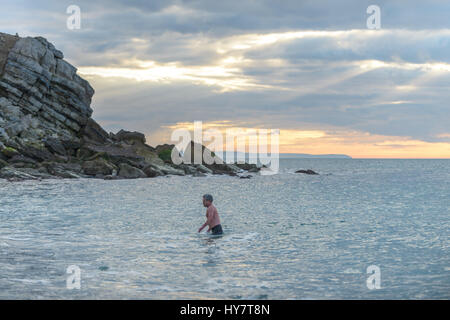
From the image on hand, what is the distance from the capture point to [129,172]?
220 ft

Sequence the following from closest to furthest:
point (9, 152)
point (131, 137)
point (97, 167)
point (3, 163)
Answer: point (3, 163) → point (9, 152) → point (97, 167) → point (131, 137)

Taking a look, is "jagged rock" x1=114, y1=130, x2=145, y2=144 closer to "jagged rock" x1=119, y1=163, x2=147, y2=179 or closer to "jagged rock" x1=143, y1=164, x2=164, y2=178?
"jagged rock" x1=143, y1=164, x2=164, y2=178

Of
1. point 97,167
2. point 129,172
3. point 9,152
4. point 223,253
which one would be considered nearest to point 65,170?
point 97,167

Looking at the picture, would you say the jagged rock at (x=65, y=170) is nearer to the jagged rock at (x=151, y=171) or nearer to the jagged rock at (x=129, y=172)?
the jagged rock at (x=129, y=172)

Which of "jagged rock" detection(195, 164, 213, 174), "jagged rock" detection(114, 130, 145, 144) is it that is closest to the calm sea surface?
"jagged rock" detection(195, 164, 213, 174)

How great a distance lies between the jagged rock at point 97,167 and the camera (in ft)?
207

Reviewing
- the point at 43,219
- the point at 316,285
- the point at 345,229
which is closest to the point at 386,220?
the point at 345,229

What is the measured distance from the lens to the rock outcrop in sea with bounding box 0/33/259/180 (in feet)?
207

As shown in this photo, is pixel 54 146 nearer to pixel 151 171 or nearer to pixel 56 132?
pixel 56 132

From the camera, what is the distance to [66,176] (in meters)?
58.8

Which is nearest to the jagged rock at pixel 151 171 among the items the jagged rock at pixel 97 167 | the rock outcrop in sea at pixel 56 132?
the rock outcrop in sea at pixel 56 132

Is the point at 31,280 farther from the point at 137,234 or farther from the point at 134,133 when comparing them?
the point at 134,133

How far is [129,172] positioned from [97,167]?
16.4 ft

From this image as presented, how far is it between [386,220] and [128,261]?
1728 centimetres
